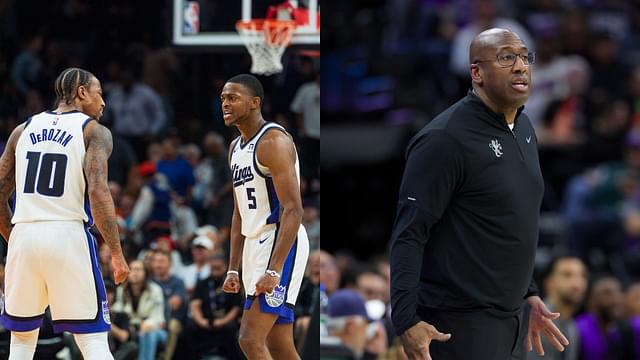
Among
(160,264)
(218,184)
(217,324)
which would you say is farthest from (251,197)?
(218,184)

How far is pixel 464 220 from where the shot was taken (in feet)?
21.7

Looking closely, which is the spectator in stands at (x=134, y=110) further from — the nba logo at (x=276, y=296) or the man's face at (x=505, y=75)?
the man's face at (x=505, y=75)

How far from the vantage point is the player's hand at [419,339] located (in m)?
6.33

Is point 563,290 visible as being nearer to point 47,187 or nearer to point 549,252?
point 549,252

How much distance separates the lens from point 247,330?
25.3ft

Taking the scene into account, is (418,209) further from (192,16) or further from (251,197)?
(192,16)

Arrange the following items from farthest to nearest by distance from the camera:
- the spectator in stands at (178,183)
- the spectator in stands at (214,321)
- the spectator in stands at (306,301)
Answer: the spectator in stands at (178,183) < the spectator in stands at (214,321) < the spectator in stands at (306,301)

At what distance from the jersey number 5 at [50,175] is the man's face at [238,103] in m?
1.03

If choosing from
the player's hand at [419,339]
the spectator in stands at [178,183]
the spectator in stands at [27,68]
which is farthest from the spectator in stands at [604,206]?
the player's hand at [419,339]

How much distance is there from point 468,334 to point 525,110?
31.8ft

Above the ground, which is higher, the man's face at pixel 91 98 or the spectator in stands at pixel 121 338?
the man's face at pixel 91 98

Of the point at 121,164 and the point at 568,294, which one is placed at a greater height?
the point at 121,164

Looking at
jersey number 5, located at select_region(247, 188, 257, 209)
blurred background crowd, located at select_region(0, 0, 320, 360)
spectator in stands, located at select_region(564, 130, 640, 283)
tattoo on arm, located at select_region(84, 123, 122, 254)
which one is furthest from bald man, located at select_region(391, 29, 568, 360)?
spectator in stands, located at select_region(564, 130, 640, 283)

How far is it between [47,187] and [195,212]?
4545 mm
